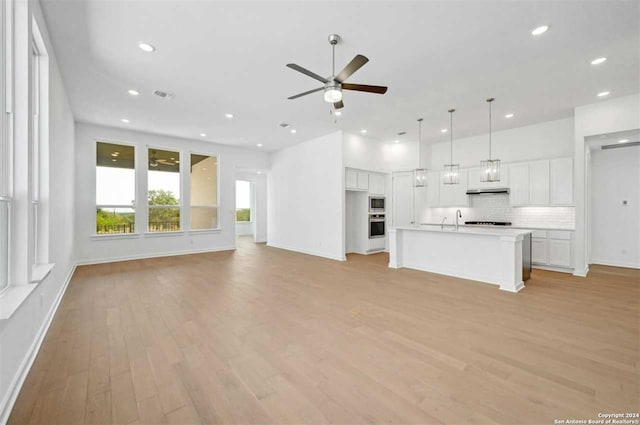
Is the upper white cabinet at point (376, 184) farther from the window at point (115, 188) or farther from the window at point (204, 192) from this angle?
the window at point (115, 188)

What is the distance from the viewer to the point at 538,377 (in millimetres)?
2014

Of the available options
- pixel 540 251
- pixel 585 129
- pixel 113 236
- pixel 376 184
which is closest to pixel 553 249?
pixel 540 251

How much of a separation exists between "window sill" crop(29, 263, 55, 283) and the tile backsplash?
771 centimetres

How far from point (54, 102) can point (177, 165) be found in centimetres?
423

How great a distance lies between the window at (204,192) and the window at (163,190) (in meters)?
0.43

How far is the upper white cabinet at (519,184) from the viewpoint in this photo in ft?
19.7

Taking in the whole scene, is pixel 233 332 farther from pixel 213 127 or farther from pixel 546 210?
pixel 546 210

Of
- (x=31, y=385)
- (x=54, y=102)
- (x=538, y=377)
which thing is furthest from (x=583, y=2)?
(x=54, y=102)

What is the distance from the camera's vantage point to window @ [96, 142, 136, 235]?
21.2ft

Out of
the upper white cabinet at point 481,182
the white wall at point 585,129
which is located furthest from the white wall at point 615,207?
the upper white cabinet at point 481,182

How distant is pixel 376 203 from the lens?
26.1 feet

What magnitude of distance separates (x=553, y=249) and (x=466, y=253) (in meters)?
2.27

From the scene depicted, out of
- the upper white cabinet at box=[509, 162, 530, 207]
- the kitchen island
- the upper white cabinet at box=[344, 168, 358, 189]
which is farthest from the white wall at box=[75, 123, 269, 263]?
the upper white cabinet at box=[509, 162, 530, 207]

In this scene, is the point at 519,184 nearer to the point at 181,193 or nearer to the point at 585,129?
the point at 585,129
